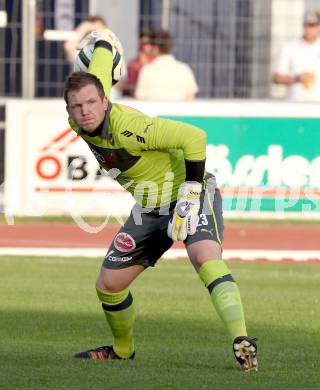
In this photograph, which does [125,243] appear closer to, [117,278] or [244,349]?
[117,278]

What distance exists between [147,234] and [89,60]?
1331 mm

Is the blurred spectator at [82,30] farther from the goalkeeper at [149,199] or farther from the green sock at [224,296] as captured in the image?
the green sock at [224,296]

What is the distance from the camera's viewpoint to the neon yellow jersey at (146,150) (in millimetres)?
8289

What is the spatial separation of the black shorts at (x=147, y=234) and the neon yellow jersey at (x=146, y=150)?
0.10 metres

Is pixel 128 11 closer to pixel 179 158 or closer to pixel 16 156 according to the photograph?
pixel 16 156

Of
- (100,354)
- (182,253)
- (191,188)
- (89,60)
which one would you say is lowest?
(182,253)

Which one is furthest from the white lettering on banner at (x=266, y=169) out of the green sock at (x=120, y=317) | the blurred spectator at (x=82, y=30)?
the green sock at (x=120, y=317)

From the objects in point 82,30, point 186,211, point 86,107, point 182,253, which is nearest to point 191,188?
point 186,211

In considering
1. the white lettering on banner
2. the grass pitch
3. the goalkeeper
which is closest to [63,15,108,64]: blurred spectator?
the white lettering on banner

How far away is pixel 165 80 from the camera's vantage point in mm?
19344

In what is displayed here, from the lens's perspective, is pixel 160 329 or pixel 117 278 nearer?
pixel 117 278

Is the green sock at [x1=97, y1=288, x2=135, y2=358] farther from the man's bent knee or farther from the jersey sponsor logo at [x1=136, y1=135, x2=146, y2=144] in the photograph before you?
the jersey sponsor logo at [x1=136, y1=135, x2=146, y2=144]

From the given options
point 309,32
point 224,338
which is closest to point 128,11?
point 309,32

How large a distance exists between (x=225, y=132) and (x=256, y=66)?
170 cm
